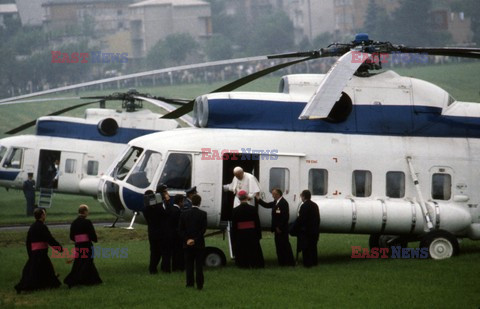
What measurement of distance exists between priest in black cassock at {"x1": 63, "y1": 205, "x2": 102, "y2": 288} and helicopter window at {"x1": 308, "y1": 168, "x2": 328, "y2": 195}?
4405 millimetres

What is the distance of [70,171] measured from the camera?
117 ft

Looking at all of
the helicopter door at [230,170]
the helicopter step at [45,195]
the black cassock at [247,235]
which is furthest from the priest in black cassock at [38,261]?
the helicopter step at [45,195]

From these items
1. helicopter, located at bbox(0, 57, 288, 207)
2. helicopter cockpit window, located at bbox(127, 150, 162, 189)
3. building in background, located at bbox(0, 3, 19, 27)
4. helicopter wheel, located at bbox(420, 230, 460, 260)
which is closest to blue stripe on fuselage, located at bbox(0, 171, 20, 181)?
helicopter, located at bbox(0, 57, 288, 207)

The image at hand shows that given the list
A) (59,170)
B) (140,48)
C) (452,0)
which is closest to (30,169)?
(59,170)

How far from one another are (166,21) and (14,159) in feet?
372

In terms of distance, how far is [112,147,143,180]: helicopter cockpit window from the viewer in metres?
20.8

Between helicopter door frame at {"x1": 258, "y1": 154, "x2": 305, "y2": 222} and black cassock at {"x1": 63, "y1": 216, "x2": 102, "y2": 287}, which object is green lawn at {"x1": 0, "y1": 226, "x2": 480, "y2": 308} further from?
helicopter door frame at {"x1": 258, "y1": 154, "x2": 305, "y2": 222}

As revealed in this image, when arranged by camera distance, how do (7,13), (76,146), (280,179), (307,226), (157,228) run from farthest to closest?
(7,13) → (76,146) → (280,179) → (307,226) → (157,228)

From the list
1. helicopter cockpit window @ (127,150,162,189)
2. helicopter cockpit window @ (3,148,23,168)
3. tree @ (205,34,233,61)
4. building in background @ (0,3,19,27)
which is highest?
building in background @ (0,3,19,27)

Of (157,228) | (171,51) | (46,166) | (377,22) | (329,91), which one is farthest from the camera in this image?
(171,51)

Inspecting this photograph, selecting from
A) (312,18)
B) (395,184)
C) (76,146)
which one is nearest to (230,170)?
(395,184)

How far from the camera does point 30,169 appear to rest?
35.9 meters

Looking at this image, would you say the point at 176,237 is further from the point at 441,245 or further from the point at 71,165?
the point at 71,165

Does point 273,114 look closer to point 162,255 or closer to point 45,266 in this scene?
point 162,255
